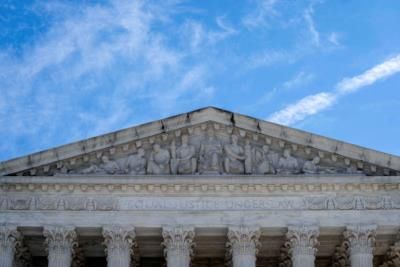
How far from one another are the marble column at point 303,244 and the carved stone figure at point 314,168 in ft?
8.39

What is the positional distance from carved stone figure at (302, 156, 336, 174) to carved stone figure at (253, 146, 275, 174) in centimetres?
145

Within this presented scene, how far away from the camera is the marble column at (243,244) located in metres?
39.8

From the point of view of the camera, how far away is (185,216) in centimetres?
4056

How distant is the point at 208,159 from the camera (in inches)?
1641

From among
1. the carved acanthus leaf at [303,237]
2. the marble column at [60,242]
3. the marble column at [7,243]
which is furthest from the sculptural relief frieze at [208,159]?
the marble column at [7,243]

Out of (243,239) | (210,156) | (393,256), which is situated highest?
A: (210,156)

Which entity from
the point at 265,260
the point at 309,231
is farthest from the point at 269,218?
the point at 265,260

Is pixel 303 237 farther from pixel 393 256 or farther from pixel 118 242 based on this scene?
pixel 118 242

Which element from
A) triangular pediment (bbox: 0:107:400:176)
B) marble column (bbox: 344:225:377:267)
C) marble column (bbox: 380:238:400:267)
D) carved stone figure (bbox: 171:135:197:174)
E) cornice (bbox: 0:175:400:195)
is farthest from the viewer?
marble column (bbox: 380:238:400:267)

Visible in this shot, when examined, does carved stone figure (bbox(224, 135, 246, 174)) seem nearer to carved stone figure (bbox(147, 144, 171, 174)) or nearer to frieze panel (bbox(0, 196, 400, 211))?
frieze panel (bbox(0, 196, 400, 211))

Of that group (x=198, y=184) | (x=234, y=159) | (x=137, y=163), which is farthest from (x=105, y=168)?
(x=234, y=159)

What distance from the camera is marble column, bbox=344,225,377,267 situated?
1571 inches

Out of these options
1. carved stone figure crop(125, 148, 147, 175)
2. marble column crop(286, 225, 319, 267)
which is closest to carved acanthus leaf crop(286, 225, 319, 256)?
marble column crop(286, 225, 319, 267)

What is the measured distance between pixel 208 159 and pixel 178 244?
160 inches
